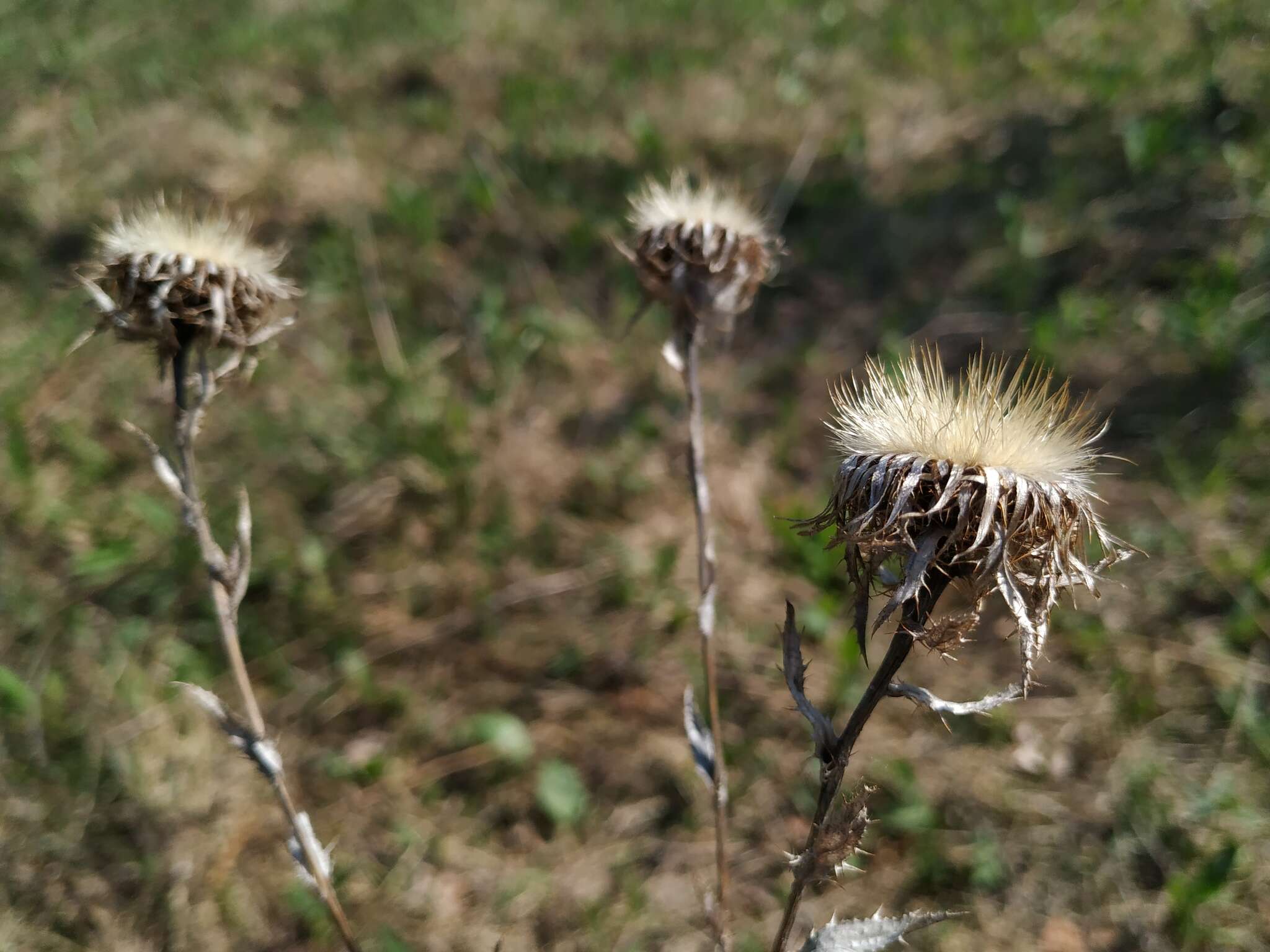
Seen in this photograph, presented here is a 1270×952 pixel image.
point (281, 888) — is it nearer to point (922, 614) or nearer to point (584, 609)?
point (584, 609)

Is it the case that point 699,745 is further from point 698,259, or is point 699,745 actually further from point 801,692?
point 698,259

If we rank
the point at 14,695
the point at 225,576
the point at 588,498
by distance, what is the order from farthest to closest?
the point at 588,498 < the point at 14,695 < the point at 225,576

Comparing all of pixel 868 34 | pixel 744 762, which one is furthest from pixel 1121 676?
pixel 868 34

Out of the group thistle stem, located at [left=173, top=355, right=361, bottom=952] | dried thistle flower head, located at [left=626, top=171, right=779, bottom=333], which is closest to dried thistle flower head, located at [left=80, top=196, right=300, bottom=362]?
thistle stem, located at [left=173, top=355, right=361, bottom=952]

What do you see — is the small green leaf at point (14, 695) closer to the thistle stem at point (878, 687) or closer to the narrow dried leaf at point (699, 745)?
the narrow dried leaf at point (699, 745)

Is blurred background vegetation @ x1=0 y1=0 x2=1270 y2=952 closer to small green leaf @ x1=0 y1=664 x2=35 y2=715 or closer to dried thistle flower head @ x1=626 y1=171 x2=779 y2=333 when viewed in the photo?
small green leaf @ x1=0 y1=664 x2=35 y2=715

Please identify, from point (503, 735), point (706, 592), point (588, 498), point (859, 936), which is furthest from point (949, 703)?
point (588, 498)
